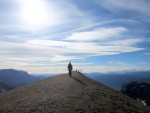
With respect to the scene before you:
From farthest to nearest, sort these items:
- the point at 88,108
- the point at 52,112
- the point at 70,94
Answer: the point at 70,94, the point at 88,108, the point at 52,112

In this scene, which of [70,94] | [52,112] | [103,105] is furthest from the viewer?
[70,94]

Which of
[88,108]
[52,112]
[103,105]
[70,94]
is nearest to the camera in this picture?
[52,112]

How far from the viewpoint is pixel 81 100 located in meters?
29.0

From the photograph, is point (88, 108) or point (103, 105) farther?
point (103, 105)

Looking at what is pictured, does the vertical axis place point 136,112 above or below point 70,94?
below

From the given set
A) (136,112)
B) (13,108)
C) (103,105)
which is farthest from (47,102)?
(136,112)

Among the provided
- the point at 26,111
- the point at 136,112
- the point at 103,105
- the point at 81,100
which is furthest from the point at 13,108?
the point at 136,112

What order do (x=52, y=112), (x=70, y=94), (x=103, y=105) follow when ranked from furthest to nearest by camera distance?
(x=70, y=94)
(x=103, y=105)
(x=52, y=112)

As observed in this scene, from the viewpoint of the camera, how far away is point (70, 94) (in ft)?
104

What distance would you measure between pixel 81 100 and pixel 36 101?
5489mm

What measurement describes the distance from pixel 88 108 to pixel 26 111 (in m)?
6.67

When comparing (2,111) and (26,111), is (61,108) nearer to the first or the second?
(26,111)

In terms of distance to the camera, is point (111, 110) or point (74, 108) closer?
point (74, 108)

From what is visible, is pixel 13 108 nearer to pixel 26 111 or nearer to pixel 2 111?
pixel 2 111
